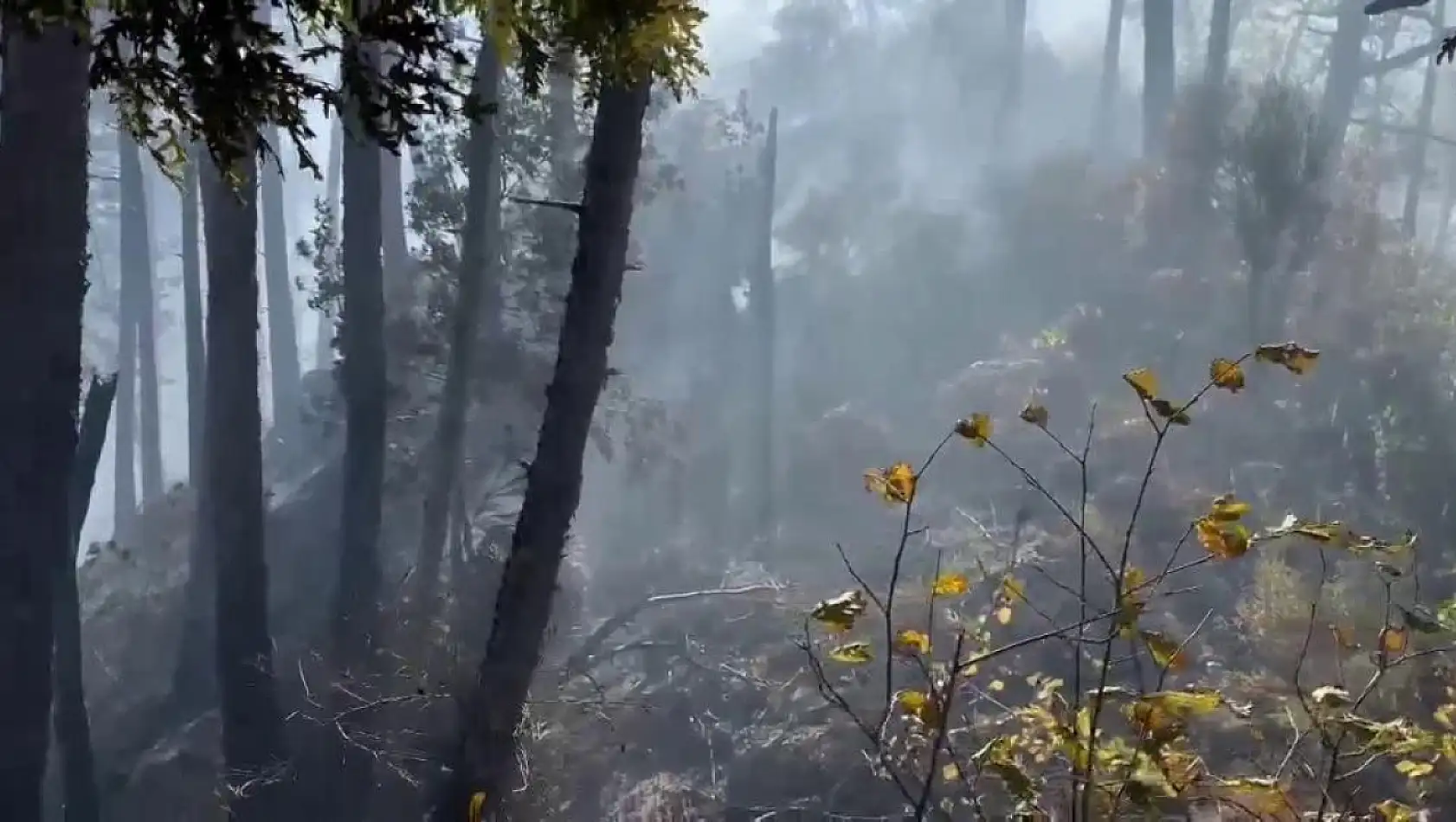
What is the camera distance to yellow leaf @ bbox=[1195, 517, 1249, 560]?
276 centimetres

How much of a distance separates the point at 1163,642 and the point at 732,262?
24425mm

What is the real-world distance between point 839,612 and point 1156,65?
3032 centimetres

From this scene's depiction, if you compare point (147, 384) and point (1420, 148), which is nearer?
point (147, 384)

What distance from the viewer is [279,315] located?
29.8m

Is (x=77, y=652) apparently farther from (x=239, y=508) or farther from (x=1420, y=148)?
(x=1420, y=148)

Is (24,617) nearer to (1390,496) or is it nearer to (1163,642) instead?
(1163,642)

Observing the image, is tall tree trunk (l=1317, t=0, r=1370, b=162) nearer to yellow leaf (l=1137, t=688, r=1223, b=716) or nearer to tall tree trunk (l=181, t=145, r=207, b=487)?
tall tree trunk (l=181, t=145, r=207, b=487)

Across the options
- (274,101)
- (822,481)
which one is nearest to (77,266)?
(274,101)

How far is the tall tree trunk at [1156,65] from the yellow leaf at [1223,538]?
92.9 ft

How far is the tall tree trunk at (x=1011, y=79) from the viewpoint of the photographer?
34812 millimetres

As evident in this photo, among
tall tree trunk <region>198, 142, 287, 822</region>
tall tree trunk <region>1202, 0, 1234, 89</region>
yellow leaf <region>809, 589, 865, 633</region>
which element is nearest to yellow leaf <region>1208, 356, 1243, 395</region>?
yellow leaf <region>809, 589, 865, 633</region>

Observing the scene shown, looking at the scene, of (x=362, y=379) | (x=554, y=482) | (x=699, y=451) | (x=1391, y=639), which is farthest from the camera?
(x=699, y=451)

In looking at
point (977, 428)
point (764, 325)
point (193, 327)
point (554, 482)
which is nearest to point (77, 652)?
point (554, 482)

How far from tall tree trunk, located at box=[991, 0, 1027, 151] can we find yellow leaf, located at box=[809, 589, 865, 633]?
109 ft
